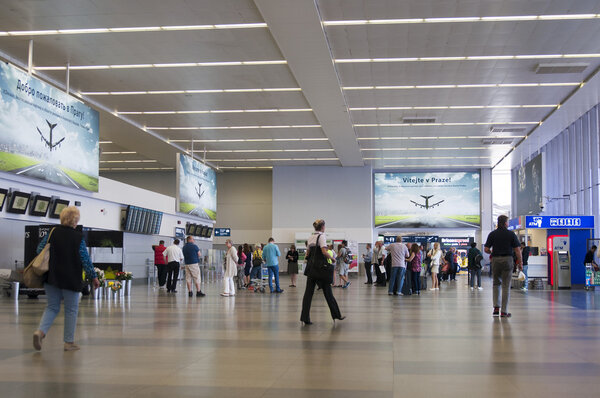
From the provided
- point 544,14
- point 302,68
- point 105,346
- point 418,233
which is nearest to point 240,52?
point 302,68

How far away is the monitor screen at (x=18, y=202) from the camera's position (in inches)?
609

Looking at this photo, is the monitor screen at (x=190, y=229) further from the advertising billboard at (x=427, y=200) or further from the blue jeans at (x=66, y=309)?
the blue jeans at (x=66, y=309)

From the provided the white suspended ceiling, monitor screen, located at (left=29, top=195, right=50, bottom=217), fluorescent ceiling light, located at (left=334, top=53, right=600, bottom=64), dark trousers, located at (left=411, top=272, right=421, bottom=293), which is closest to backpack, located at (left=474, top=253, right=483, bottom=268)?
dark trousers, located at (left=411, top=272, right=421, bottom=293)

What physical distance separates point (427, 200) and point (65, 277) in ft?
108

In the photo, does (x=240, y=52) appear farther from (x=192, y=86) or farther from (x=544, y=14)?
(x=544, y=14)

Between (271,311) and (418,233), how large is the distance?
2809 cm

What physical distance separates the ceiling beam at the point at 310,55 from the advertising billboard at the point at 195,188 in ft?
20.6

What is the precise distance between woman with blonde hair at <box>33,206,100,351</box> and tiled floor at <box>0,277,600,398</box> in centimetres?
25

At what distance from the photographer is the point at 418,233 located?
38344mm

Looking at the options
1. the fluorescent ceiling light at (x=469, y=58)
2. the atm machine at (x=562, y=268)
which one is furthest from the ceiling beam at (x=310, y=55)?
the atm machine at (x=562, y=268)

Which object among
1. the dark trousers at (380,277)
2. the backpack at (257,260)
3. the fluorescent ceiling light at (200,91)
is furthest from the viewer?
the dark trousers at (380,277)

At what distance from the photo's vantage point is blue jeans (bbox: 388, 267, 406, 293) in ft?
52.2

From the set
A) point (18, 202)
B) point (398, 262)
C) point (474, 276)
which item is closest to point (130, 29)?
point (18, 202)

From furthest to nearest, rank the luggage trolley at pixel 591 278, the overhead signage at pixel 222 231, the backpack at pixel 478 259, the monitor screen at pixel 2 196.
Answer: the overhead signage at pixel 222 231, the luggage trolley at pixel 591 278, the backpack at pixel 478 259, the monitor screen at pixel 2 196
